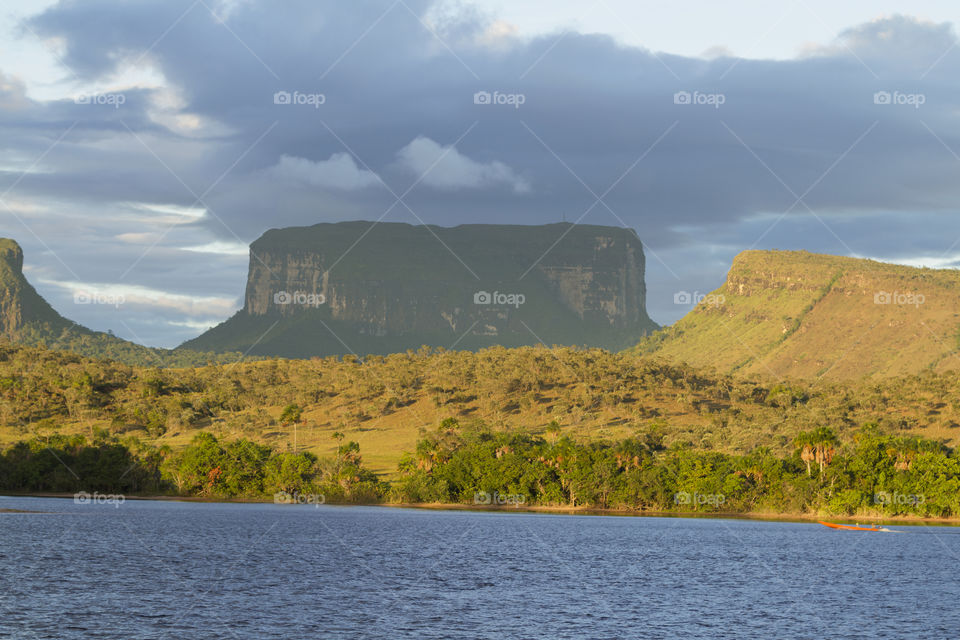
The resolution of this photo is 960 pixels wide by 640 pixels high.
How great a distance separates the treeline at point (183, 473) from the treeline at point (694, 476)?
44.0ft

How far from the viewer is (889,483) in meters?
163

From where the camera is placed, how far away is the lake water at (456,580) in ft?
213

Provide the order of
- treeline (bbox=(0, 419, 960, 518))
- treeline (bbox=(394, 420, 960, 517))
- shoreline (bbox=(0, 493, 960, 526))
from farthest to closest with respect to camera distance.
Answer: shoreline (bbox=(0, 493, 960, 526))
treeline (bbox=(0, 419, 960, 518))
treeline (bbox=(394, 420, 960, 517))

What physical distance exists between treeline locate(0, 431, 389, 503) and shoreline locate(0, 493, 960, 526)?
1.48m

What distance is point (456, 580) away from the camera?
89.1 meters

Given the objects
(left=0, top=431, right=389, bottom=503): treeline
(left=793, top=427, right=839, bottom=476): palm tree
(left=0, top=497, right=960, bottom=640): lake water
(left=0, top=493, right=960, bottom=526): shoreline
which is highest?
(left=793, top=427, right=839, bottom=476): palm tree

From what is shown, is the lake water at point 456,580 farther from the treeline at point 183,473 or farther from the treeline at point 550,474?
the treeline at point 183,473

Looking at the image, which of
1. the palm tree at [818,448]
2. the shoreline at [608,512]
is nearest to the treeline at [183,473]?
the shoreline at [608,512]

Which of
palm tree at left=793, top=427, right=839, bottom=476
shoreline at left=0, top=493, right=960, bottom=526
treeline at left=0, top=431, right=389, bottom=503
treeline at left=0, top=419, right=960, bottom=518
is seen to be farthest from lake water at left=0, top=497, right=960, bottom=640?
treeline at left=0, top=431, right=389, bottom=503

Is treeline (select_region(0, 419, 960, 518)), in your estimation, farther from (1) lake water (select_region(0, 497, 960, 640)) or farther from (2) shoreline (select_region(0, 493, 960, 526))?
(1) lake water (select_region(0, 497, 960, 640))

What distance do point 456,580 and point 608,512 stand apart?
317ft

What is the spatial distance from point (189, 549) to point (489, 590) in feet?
134

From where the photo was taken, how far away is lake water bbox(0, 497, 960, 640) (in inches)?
2562

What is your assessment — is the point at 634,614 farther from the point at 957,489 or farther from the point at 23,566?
the point at 957,489
